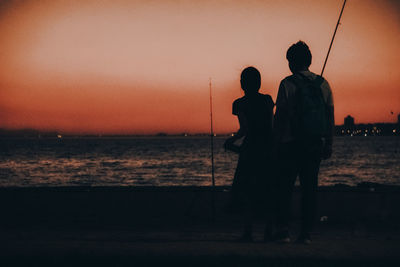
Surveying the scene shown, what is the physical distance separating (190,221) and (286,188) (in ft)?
7.23

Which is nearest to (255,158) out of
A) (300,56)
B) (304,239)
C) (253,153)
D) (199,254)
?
(253,153)

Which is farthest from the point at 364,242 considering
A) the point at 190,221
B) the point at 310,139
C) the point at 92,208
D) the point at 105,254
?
the point at 92,208

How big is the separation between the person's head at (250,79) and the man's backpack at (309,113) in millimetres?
535

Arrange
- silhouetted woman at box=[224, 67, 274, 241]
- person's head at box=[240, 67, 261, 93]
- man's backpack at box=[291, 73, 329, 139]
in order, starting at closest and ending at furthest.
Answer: man's backpack at box=[291, 73, 329, 139]
silhouetted woman at box=[224, 67, 274, 241]
person's head at box=[240, 67, 261, 93]

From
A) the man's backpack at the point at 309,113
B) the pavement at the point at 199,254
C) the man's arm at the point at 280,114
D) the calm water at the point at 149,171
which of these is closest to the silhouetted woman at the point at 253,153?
the man's arm at the point at 280,114

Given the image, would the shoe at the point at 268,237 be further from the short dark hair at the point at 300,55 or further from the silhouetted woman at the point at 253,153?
the short dark hair at the point at 300,55

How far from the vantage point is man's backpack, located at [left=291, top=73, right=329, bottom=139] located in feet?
13.2

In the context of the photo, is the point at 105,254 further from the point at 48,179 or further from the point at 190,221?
the point at 48,179

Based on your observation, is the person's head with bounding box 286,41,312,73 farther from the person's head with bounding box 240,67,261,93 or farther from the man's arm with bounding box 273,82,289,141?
the person's head with bounding box 240,67,261,93

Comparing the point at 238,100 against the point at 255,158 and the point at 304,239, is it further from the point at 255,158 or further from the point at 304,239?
the point at 304,239

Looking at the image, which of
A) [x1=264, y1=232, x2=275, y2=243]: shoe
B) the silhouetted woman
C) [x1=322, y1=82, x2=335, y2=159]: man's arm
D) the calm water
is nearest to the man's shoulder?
the silhouetted woman

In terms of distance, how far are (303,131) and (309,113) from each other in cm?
16

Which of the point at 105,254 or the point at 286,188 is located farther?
the point at 286,188

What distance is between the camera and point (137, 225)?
5.82 m
